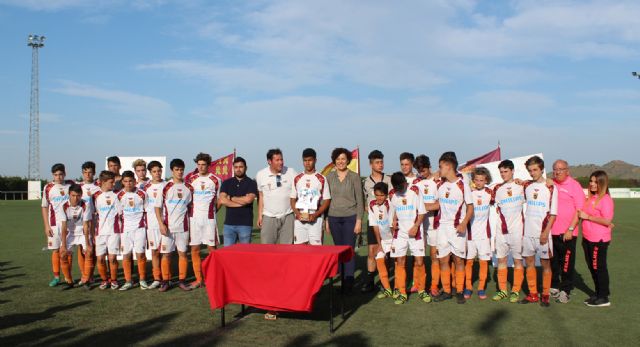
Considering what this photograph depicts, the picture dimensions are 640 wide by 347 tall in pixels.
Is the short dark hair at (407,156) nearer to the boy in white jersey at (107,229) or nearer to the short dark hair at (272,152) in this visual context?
the short dark hair at (272,152)

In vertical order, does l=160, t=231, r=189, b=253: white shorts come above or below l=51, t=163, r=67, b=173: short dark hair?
below

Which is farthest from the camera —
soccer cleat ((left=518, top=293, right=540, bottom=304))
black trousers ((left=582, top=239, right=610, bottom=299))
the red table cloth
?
soccer cleat ((left=518, top=293, right=540, bottom=304))

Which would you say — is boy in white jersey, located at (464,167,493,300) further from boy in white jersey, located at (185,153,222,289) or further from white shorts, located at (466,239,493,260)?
boy in white jersey, located at (185,153,222,289)

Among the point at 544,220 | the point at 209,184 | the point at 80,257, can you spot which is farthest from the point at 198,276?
the point at 544,220

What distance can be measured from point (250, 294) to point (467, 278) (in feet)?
10.2

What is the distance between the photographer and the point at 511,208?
262 inches

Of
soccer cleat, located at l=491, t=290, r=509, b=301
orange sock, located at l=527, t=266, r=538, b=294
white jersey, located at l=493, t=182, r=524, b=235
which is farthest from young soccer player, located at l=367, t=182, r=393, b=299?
orange sock, located at l=527, t=266, r=538, b=294

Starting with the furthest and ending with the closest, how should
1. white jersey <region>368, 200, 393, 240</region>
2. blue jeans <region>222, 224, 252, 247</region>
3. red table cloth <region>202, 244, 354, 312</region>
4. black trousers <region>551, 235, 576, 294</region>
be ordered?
blue jeans <region>222, 224, 252, 247</region>
white jersey <region>368, 200, 393, 240</region>
black trousers <region>551, 235, 576, 294</region>
red table cloth <region>202, 244, 354, 312</region>

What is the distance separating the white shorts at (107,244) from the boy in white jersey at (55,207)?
2.32 feet

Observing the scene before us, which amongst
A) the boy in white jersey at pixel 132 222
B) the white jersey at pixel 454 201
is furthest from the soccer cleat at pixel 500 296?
the boy in white jersey at pixel 132 222

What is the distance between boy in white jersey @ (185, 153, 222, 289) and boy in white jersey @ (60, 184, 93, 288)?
62.2 inches

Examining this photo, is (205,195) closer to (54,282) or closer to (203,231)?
(203,231)

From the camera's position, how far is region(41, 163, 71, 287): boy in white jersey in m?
7.61

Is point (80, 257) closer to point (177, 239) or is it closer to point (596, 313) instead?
point (177, 239)
